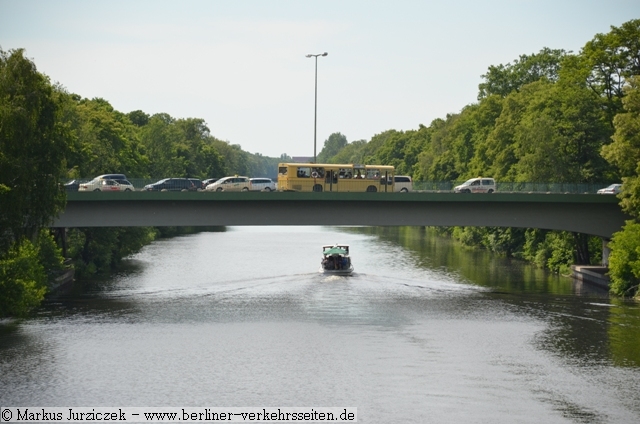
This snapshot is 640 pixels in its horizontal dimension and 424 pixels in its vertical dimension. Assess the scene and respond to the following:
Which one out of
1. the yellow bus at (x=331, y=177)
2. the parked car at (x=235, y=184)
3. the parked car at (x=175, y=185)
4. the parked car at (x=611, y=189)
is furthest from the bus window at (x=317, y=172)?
the parked car at (x=611, y=189)

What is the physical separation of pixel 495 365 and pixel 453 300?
73.0ft

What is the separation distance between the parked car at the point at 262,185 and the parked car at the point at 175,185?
5.02 meters

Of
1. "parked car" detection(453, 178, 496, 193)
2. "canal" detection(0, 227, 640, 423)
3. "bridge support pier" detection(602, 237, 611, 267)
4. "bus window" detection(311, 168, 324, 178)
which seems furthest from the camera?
"parked car" detection(453, 178, 496, 193)

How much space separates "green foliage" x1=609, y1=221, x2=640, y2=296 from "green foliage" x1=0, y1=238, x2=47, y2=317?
135 feet

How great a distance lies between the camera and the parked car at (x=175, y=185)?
83.6 metres

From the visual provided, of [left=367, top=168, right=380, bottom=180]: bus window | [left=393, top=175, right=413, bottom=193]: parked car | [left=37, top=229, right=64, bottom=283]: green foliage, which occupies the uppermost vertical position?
[left=367, top=168, right=380, bottom=180]: bus window

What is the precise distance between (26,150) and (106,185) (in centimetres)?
2279

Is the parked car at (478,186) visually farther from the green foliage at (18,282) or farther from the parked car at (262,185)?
the green foliage at (18,282)

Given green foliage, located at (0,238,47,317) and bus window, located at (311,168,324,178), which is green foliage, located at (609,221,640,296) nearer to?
bus window, located at (311,168,324,178)

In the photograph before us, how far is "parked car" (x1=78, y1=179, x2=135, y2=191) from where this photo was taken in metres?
79.1

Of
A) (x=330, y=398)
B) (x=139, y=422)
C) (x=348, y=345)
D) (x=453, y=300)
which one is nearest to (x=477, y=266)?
(x=453, y=300)

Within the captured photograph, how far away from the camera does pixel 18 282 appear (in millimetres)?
60562

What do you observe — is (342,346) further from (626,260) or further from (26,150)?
(626,260)

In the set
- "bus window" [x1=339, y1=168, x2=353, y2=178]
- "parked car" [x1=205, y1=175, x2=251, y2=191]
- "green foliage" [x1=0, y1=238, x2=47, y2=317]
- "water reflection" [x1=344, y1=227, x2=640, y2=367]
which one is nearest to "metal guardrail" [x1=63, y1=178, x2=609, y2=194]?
"water reflection" [x1=344, y1=227, x2=640, y2=367]
